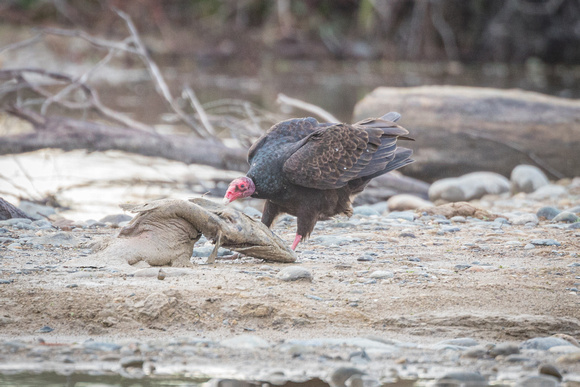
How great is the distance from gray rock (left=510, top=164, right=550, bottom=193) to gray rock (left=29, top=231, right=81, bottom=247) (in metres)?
4.78

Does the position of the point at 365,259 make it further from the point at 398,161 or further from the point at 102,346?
the point at 102,346

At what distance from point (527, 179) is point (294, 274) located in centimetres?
454

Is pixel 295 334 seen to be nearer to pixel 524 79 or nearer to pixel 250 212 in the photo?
pixel 250 212

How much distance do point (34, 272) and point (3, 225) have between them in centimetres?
137

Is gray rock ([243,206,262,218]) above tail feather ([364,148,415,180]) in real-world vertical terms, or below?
below

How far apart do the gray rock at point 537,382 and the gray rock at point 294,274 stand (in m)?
1.42

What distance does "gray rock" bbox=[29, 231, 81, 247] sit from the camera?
461cm

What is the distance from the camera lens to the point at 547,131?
8.20 m

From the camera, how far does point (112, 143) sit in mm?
7457

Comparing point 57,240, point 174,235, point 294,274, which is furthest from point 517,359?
point 57,240

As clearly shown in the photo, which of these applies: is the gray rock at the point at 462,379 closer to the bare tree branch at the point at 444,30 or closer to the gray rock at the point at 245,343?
the gray rock at the point at 245,343

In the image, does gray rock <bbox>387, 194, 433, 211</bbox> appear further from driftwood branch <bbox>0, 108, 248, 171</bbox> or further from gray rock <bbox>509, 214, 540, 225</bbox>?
driftwood branch <bbox>0, 108, 248, 171</bbox>

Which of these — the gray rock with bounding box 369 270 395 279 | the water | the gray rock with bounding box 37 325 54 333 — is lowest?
the gray rock with bounding box 37 325 54 333

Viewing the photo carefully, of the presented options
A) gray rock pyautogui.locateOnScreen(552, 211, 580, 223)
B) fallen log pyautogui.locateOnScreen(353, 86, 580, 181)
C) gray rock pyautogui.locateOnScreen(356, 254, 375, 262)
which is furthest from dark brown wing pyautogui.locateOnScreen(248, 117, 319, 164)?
fallen log pyautogui.locateOnScreen(353, 86, 580, 181)
